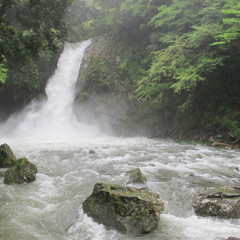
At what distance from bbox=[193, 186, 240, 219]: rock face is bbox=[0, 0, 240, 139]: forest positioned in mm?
5976

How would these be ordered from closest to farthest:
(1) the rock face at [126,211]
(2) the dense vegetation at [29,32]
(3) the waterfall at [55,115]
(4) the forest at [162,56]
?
(1) the rock face at [126,211] → (2) the dense vegetation at [29,32] → (4) the forest at [162,56] → (3) the waterfall at [55,115]

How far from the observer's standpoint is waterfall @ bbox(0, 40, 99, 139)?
17.2 metres

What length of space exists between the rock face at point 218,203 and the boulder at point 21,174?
14.2 ft

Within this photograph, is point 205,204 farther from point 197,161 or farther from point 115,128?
point 115,128

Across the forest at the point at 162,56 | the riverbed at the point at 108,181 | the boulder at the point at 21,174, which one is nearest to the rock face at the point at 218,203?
the riverbed at the point at 108,181

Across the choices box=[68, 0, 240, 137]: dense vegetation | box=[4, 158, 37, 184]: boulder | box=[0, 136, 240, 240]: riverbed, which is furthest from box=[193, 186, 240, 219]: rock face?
box=[68, 0, 240, 137]: dense vegetation

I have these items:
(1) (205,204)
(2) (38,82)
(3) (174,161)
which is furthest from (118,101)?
(1) (205,204)

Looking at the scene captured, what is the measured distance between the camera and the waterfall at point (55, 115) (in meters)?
17.2

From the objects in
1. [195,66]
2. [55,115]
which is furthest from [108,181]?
[55,115]

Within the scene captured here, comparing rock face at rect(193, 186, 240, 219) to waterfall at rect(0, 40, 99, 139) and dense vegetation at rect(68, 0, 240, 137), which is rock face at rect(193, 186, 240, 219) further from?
waterfall at rect(0, 40, 99, 139)

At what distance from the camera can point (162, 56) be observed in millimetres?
13594

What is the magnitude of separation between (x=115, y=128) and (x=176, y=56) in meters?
5.95

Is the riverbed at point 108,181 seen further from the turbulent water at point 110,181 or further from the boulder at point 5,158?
the boulder at point 5,158

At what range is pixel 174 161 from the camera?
29.5 feet
